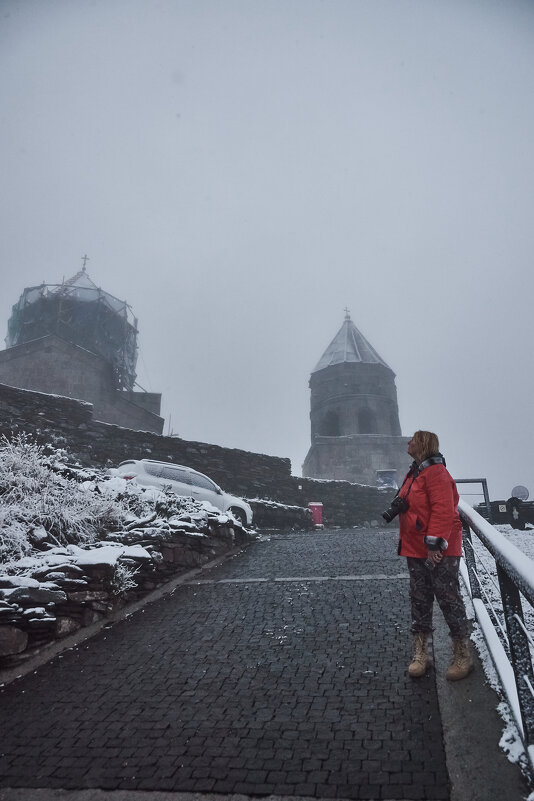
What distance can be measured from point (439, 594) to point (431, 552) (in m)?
0.37

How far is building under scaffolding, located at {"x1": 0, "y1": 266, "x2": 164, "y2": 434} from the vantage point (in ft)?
95.8

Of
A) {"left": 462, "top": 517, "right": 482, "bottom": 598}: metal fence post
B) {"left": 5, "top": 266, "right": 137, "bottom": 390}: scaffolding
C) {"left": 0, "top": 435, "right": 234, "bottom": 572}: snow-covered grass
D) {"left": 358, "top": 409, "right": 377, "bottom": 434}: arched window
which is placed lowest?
{"left": 462, "top": 517, "right": 482, "bottom": 598}: metal fence post

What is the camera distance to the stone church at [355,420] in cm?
3691

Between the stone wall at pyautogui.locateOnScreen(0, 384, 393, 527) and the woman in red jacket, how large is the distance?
42.1 feet

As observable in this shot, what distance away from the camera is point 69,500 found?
7230 millimetres

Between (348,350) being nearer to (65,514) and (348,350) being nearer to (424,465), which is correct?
(65,514)

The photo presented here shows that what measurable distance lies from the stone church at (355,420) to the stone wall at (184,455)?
42.8ft

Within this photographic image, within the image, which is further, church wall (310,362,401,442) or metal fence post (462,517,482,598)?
church wall (310,362,401,442)

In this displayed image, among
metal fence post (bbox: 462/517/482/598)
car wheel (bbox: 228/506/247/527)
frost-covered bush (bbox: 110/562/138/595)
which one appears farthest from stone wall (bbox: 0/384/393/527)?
metal fence post (bbox: 462/517/482/598)

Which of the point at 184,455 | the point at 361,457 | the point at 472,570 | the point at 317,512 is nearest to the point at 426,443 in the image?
the point at 472,570

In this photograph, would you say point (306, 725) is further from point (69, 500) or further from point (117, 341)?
point (117, 341)

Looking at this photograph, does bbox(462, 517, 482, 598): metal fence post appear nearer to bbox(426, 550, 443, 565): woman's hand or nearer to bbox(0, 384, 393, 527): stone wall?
bbox(426, 550, 443, 565): woman's hand

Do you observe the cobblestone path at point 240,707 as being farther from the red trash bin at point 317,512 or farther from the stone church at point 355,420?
the stone church at point 355,420

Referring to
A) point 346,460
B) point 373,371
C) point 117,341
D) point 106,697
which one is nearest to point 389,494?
point 346,460
